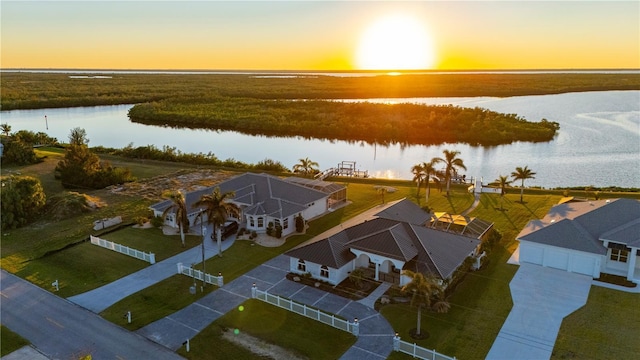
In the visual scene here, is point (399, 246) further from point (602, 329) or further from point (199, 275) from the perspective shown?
point (199, 275)

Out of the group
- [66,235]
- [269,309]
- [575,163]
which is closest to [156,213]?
[66,235]

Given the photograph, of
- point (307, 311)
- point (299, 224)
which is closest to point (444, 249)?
point (307, 311)

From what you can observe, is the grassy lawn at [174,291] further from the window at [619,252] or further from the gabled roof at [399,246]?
the window at [619,252]

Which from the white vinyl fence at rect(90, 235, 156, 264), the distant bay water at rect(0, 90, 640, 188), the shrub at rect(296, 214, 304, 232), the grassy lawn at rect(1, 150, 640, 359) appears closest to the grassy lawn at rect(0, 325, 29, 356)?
the grassy lawn at rect(1, 150, 640, 359)

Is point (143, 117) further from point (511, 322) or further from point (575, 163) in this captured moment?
point (511, 322)

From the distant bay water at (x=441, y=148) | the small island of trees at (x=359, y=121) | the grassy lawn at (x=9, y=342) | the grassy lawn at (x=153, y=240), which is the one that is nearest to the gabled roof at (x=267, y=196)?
the grassy lawn at (x=153, y=240)

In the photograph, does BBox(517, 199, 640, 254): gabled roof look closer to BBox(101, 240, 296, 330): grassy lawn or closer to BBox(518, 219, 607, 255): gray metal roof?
BBox(518, 219, 607, 255): gray metal roof
